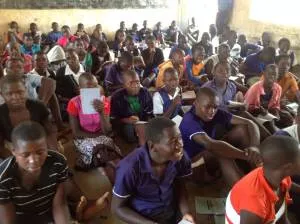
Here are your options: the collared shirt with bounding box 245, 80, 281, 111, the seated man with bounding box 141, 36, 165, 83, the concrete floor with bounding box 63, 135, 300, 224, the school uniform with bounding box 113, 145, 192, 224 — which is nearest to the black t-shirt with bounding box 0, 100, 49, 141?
the concrete floor with bounding box 63, 135, 300, 224

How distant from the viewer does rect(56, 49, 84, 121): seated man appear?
4.16 metres

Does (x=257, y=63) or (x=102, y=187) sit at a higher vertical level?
(x=257, y=63)

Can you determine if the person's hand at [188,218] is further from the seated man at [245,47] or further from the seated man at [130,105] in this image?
the seated man at [245,47]

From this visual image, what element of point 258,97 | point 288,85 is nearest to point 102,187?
point 258,97

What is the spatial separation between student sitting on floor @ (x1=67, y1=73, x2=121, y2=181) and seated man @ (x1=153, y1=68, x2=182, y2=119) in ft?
1.80

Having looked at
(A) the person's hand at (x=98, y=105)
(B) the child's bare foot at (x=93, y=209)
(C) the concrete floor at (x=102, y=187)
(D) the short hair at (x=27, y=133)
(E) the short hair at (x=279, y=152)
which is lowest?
(C) the concrete floor at (x=102, y=187)

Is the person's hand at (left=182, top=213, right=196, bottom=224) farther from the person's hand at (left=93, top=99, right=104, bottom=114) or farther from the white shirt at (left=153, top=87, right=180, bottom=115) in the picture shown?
the white shirt at (left=153, top=87, right=180, bottom=115)

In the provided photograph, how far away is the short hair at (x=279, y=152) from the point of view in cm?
166

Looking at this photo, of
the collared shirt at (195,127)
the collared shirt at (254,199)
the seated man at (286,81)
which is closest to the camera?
the collared shirt at (254,199)

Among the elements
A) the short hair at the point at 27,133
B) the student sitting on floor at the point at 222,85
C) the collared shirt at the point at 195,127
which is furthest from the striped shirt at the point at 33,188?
the student sitting on floor at the point at 222,85

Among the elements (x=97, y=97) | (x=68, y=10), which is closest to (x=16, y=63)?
(x=97, y=97)

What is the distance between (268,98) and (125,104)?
5.22 ft

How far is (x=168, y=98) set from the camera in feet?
11.6

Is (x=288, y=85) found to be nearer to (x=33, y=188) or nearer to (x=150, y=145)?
(x=150, y=145)
